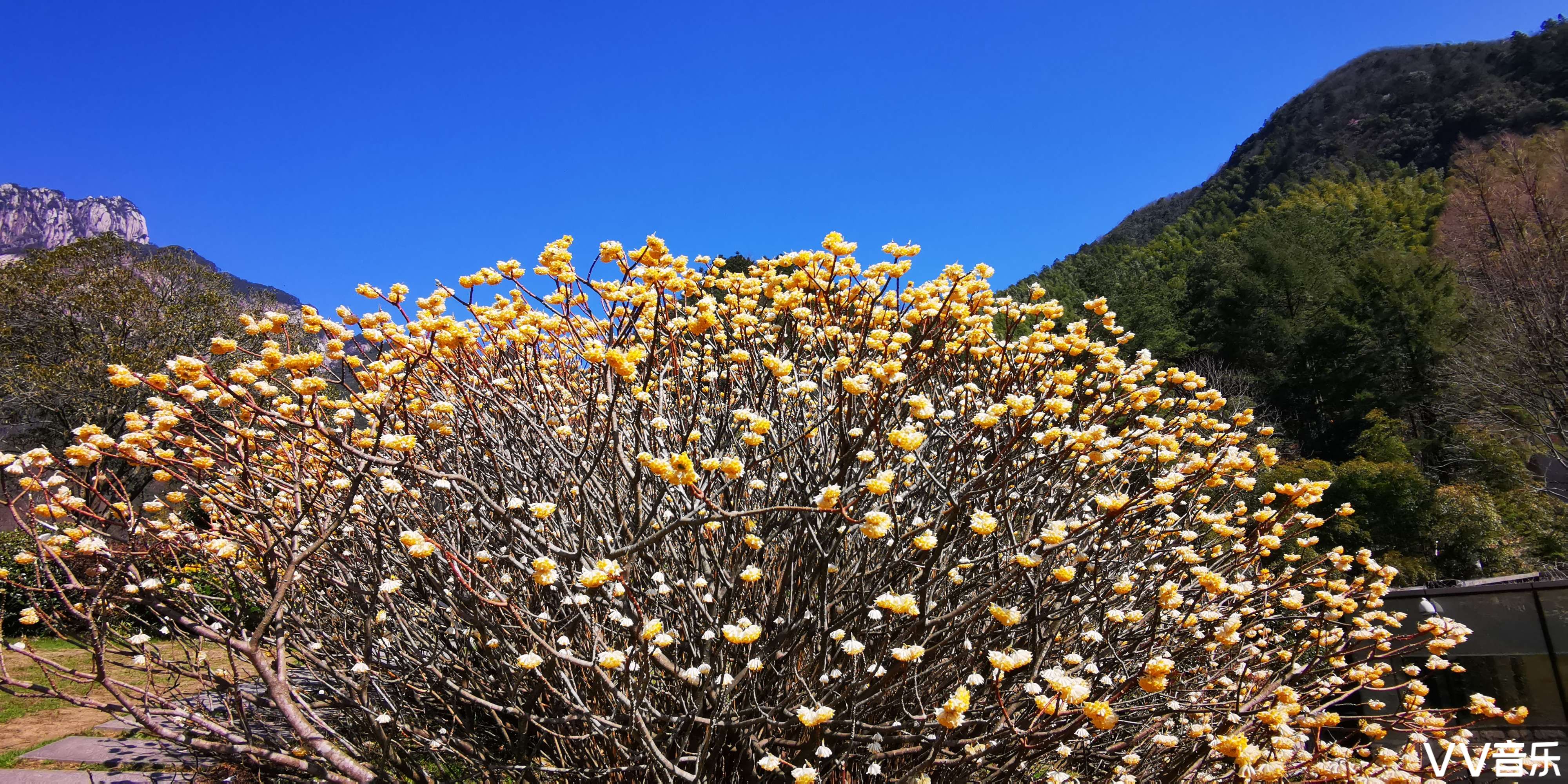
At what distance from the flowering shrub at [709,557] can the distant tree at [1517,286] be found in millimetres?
13673

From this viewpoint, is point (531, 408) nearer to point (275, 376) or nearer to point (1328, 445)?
point (275, 376)

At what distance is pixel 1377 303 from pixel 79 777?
1254 inches

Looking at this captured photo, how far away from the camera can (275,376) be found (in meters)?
2.41

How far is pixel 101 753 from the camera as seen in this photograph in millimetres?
4559

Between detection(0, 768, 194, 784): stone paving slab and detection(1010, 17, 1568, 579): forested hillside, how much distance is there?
5483 mm

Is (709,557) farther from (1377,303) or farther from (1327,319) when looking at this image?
(1327,319)

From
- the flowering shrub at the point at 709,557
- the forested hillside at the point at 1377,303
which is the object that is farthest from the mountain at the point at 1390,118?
the flowering shrub at the point at 709,557

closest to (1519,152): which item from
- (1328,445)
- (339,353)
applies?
(1328,445)

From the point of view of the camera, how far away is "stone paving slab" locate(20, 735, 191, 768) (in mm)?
4328

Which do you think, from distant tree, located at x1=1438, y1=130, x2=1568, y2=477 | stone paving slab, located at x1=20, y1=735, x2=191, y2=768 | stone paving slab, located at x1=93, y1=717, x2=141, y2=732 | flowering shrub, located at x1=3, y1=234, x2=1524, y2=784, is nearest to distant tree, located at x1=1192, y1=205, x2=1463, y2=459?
distant tree, located at x1=1438, y1=130, x2=1568, y2=477

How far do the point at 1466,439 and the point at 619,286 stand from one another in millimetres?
19706

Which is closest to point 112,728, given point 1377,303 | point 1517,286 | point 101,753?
point 101,753

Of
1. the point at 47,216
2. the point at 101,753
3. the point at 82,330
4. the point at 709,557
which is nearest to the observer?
the point at 709,557

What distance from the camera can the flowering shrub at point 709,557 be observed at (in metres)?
2.14
